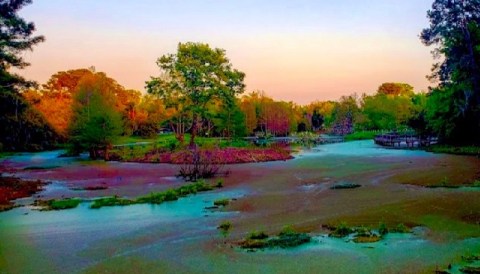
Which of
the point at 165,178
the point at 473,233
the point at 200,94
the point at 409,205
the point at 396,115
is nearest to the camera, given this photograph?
the point at 473,233

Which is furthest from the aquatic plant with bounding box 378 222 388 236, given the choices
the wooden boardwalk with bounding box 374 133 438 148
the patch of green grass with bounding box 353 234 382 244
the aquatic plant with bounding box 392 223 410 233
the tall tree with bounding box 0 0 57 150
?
the wooden boardwalk with bounding box 374 133 438 148

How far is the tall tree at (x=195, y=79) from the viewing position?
48.7 m

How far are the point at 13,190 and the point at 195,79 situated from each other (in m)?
27.7

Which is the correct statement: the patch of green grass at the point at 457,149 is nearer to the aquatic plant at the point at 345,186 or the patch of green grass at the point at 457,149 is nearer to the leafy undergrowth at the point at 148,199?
the aquatic plant at the point at 345,186

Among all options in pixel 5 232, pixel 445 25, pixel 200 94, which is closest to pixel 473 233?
pixel 5 232

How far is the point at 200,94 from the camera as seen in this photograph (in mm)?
49031

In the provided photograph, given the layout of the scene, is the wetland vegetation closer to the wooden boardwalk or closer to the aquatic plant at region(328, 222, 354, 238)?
the aquatic plant at region(328, 222, 354, 238)

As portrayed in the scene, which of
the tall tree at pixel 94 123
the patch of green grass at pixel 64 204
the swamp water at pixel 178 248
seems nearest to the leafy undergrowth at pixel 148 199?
the patch of green grass at pixel 64 204

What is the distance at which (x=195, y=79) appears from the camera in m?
48.6

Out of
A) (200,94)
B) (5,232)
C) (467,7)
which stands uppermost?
(467,7)

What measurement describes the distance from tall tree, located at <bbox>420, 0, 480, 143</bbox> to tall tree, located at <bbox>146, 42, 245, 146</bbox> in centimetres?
2057

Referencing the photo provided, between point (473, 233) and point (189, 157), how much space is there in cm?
2842

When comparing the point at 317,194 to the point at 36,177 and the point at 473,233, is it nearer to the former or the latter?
the point at 473,233

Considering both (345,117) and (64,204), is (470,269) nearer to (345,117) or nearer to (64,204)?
(64,204)
